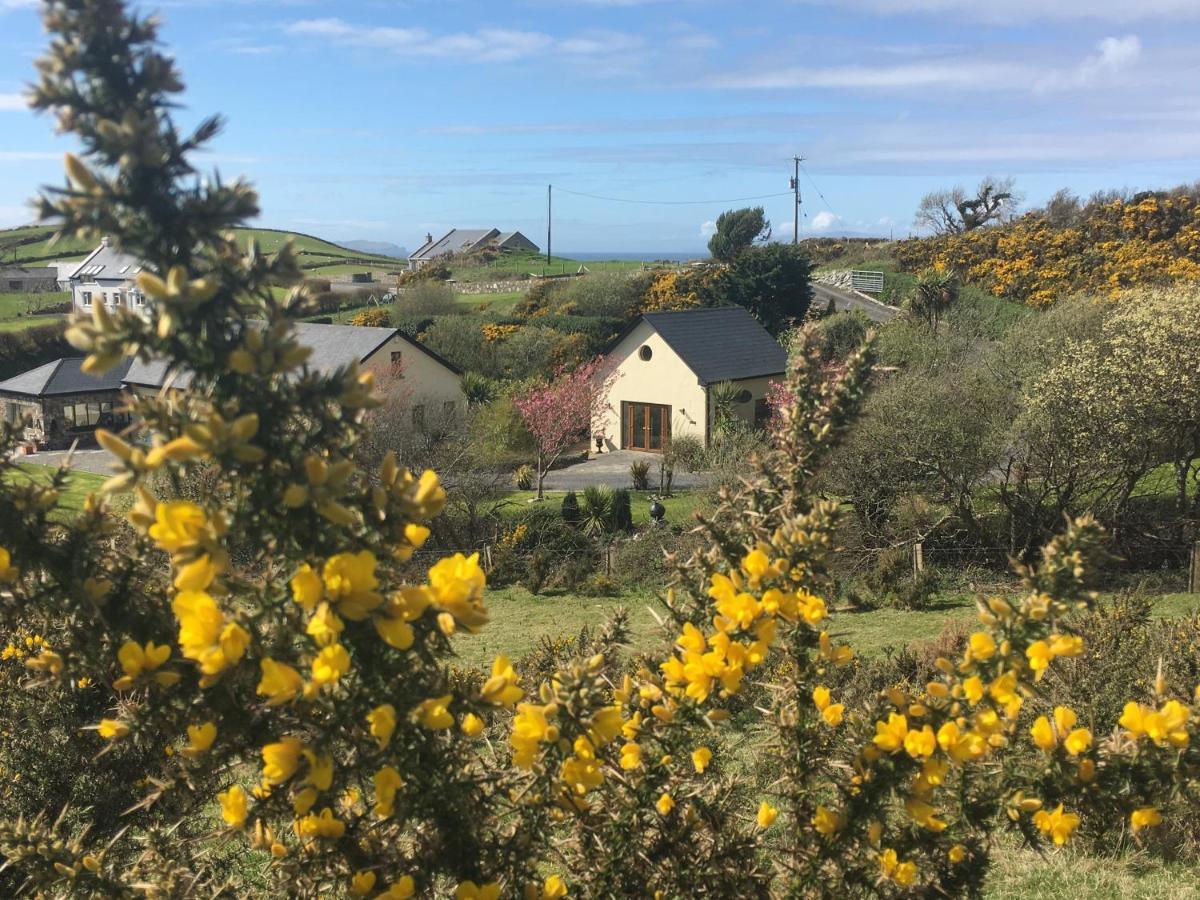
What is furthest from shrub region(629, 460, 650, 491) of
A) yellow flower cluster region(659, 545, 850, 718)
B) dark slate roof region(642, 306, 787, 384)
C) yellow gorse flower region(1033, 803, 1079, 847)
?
yellow gorse flower region(1033, 803, 1079, 847)

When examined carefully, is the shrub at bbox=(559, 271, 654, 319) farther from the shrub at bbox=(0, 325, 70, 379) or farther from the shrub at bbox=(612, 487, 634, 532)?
the shrub at bbox=(612, 487, 634, 532)

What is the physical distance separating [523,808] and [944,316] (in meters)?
29.2

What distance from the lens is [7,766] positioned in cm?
585

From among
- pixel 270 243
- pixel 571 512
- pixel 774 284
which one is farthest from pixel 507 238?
pixel 571 512

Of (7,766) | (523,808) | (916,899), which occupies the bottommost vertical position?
(7,766)

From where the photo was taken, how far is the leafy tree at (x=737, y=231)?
171 ft

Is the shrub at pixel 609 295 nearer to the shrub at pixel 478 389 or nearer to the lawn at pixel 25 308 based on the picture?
the shrub at pixel 478 389

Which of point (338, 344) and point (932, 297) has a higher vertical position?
point (932, 297)

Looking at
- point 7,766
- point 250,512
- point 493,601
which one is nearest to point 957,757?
point 250,512

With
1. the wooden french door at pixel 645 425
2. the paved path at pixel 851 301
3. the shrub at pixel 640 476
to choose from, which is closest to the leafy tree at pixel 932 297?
the paved path at pixel 851 301

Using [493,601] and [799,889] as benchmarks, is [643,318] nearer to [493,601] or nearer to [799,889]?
[493,601]

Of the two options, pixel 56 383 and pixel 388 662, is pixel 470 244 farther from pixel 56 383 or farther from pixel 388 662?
pixel 388 662

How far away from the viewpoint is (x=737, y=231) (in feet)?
171

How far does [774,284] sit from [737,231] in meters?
15.4
